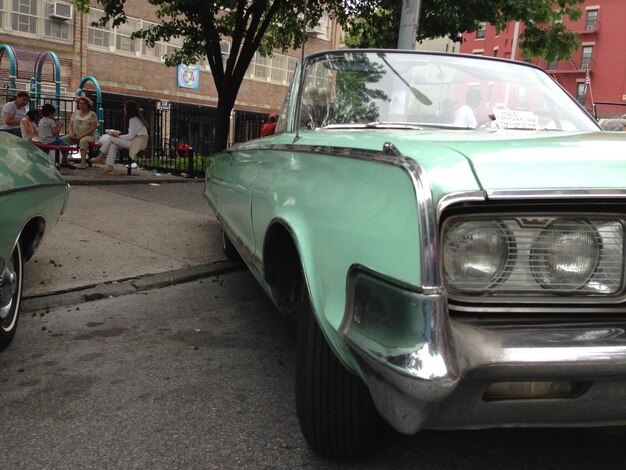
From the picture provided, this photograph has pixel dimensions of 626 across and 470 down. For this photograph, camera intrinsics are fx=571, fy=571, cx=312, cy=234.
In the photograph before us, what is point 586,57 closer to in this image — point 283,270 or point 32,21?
point 32,21

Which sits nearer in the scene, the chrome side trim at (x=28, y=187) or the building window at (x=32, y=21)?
the chrome side trim at (x=28, y=187)

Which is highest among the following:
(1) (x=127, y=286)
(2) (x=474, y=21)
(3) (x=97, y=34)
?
(3) (x=97, y=34)

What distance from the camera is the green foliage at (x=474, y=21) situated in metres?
10.9

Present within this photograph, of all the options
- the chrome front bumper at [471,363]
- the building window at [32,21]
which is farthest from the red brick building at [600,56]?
the chrome front bumper at [471,363]

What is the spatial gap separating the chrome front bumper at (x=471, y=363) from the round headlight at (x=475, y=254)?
0.41ft

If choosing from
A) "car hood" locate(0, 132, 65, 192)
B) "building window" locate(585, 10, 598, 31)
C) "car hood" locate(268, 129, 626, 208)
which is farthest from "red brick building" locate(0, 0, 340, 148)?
"car hood" locate(268, 129, 626, 208)

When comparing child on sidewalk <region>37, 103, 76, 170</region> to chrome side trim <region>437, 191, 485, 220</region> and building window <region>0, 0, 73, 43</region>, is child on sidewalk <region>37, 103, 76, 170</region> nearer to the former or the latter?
chrome side trim <region>437, 191, 485, 220</region>

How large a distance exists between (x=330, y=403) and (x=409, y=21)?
6.86m

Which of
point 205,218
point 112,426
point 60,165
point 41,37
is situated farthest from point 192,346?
point 41,37

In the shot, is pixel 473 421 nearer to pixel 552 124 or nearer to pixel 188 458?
pixel 188 458

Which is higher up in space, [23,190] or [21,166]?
[21,166]

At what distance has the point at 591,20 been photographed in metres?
39.3

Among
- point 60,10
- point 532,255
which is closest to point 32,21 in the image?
point 60,10

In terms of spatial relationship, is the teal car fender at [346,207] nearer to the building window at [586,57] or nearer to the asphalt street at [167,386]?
the asphalt street at [167,386]
